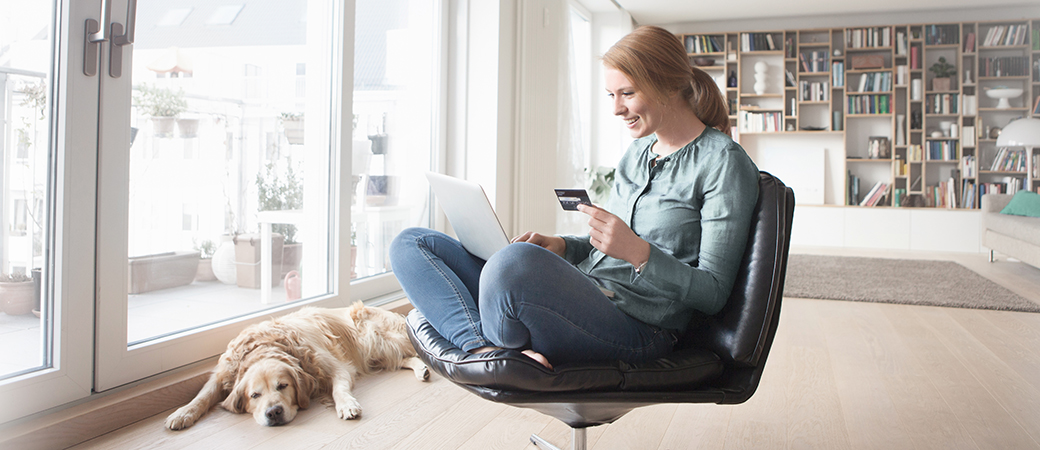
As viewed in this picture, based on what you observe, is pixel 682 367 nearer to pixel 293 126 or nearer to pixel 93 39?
pixel 93 39

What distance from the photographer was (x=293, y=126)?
250 cm

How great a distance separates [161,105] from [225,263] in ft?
1.84

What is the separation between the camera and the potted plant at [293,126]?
2.46 m

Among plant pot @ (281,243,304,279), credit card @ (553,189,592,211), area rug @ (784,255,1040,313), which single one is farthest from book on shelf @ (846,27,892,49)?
credit card @ (553,189,592,211)

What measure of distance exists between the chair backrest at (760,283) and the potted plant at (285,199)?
1758 mm

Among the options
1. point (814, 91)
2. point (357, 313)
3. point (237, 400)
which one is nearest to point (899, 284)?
point (814, 91)

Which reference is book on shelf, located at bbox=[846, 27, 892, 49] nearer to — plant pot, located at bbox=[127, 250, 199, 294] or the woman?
the woman

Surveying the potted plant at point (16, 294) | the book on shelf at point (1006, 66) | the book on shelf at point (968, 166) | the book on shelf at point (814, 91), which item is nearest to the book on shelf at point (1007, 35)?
the book on shelf at point (1006, 66)

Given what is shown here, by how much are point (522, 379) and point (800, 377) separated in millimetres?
1543

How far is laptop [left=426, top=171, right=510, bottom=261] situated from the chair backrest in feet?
1.42

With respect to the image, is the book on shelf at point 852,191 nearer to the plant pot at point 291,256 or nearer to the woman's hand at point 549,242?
the plant pot at point 291,256

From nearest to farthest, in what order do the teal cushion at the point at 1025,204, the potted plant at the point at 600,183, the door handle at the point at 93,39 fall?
the door handle at the point at 93,39, the teal cushion at the point at 1025,204, the potted plant at the point at 600,183

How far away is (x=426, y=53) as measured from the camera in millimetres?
3406

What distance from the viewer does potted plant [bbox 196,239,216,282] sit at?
2.12 meters
